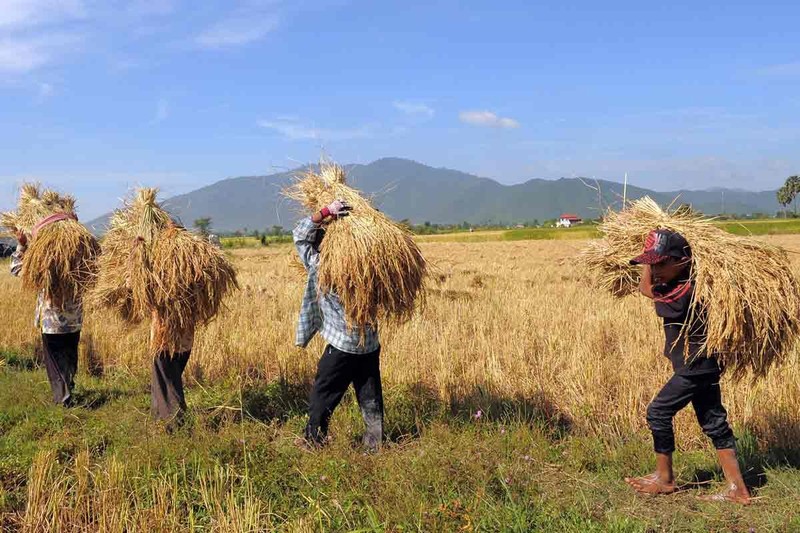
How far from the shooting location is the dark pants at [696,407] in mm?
4039

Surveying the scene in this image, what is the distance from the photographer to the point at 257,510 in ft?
11.7

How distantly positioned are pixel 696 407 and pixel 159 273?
4108 mm

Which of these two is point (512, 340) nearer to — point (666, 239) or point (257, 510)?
point (666, 239)

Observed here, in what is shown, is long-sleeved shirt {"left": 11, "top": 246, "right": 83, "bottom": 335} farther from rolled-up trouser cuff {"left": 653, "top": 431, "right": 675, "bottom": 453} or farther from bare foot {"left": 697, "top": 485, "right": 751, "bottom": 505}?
bare foot {"left": 697, "top": 485, "right": 751, "bottom": 505}

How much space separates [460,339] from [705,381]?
163 inches

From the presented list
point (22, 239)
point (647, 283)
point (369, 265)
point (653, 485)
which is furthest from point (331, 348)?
point (22, 239)

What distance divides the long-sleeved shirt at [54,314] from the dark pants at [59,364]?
0.24ft

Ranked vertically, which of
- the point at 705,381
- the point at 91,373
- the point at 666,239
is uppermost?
the point at 666,239

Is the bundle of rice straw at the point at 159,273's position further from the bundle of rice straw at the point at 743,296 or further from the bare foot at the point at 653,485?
the bundle of rice straw at the point at 743,296

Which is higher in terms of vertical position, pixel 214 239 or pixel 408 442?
pixel 214 239

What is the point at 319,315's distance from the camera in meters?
4.93

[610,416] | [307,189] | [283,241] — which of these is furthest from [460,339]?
[283,241]

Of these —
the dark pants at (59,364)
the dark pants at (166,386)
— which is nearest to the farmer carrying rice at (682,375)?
the dark pants at (166,386)

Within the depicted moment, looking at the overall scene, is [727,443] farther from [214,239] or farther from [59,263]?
[59,263]
